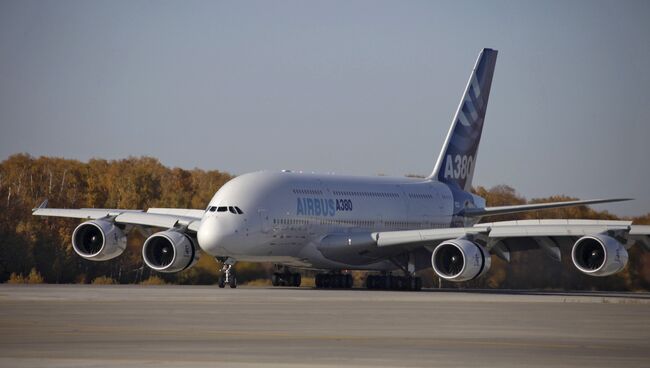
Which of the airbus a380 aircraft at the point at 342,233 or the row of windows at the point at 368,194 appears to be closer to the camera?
the airbus a380 aircraft at the point at 342,233

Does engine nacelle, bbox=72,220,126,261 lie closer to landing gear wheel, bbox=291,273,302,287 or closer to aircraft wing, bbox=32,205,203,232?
aircraft wing, bbox=32,205,203,232

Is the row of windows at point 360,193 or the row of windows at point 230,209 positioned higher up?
the row of windows at point 360,193

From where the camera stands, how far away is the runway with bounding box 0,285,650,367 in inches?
727

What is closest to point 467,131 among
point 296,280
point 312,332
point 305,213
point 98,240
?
point 296,280

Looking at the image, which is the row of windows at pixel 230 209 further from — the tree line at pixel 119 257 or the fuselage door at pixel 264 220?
the tree line at pixel 119 257

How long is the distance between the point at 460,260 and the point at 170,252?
10.9 metres

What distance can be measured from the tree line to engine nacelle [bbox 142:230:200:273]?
5.90 meters

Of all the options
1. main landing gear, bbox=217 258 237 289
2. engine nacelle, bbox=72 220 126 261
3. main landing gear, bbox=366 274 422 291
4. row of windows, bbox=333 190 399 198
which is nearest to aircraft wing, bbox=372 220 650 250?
main landing gear, bbox=366 274 422 291

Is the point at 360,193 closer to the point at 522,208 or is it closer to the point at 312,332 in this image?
the point at 522,208

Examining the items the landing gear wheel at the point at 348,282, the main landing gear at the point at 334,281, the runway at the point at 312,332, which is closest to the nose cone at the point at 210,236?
the main landing gear at the point at 334,281

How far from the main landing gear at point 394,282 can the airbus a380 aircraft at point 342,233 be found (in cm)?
4

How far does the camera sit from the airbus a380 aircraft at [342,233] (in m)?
44.8

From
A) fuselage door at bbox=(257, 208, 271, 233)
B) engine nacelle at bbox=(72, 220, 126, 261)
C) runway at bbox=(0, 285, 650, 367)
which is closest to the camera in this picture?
runway at bbox=(0, 285, 650, 367)

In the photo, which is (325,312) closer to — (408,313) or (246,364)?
(408,313)
